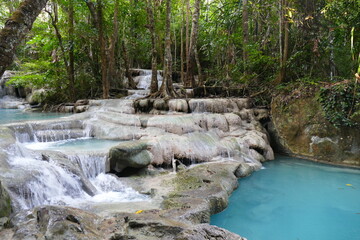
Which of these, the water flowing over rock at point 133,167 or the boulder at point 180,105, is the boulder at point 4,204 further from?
the boulder at point 180,105

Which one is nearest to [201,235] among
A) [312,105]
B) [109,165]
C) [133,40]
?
[109,165]

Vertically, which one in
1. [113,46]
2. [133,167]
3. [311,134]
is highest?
[113,46]

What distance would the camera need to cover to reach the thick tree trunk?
4.96 ft

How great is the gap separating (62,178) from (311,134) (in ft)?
22.0

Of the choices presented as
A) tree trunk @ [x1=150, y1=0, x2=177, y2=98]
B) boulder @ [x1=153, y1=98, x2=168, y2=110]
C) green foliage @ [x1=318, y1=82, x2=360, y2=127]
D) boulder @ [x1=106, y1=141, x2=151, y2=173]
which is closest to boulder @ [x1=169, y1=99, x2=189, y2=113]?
boulder @ [x1=153, y1=98, x2=168, y2=110]

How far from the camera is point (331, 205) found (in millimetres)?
4730

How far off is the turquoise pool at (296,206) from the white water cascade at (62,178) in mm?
1694

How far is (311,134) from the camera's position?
7676mm

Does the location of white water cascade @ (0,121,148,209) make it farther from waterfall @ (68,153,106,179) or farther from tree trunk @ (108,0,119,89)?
tree trunk @ (108,0,119,89)

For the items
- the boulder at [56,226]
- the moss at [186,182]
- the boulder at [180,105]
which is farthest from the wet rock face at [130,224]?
the boulder at [180,105]

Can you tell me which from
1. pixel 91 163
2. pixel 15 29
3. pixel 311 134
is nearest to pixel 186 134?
pixel 91 163

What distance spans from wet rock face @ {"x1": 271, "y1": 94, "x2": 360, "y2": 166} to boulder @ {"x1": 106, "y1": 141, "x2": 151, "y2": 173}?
4836 mm

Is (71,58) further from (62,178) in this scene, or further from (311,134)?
(311,134)

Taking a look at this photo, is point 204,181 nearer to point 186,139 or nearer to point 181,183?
point 181,183
